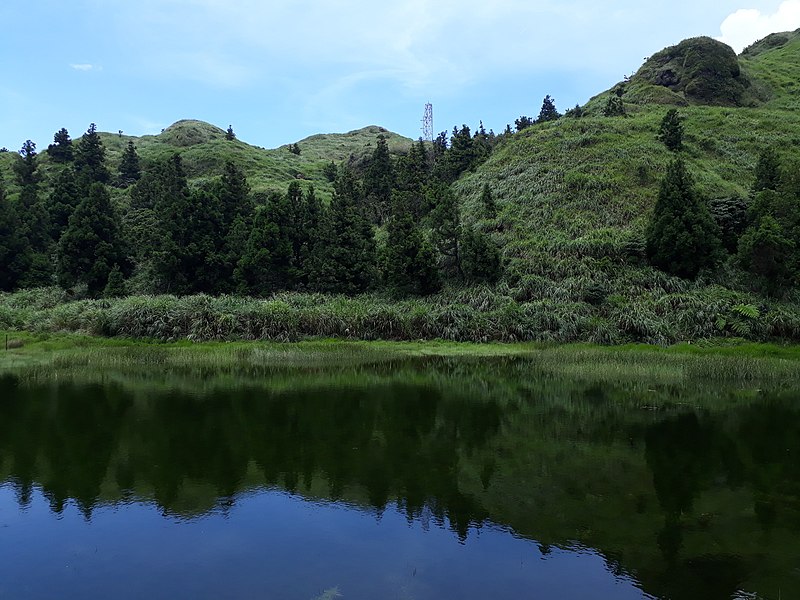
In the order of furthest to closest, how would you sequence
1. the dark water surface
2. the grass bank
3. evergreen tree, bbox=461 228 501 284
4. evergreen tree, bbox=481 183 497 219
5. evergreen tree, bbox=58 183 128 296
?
evergreen tree, bbox=481 183 497 219
evergreen tree, bbox=58 183 128 296
evergreen tree, bbox=461 228 501 284
the grass bank
the dark water surface

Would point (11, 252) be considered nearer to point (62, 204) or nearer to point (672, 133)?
point (62, 204)

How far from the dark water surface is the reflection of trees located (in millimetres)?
91

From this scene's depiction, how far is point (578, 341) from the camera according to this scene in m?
39.5

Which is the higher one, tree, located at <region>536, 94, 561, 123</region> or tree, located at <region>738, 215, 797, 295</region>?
tree, located at <region>536, 94, 561, 123</region>

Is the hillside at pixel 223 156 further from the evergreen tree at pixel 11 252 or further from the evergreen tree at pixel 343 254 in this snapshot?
the evergreen tree at pixel 343 254

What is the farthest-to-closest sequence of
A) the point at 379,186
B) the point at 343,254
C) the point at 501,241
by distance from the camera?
the point at 379,186, the point at 501,241, the point at 343,254

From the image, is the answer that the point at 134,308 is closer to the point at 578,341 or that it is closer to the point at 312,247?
the point at 312,247

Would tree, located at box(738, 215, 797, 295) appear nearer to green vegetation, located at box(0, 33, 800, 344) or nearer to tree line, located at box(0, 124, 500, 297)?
green vegetation, located at box(0, 33, 800, 344)

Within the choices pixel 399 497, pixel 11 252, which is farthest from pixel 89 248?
pixel 399 497

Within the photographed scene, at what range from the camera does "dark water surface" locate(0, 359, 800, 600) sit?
9883 mm

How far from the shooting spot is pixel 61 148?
105562 millimetres

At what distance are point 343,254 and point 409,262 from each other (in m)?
6.96

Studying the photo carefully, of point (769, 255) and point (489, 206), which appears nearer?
point (769, 255)

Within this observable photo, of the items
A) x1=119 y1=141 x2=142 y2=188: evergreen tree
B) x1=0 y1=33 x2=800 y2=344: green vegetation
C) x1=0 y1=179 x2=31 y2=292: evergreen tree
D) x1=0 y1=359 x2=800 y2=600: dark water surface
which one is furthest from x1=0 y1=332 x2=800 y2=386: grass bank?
x1=119 y1=141 x2=142 y2=188: evergreen tree
